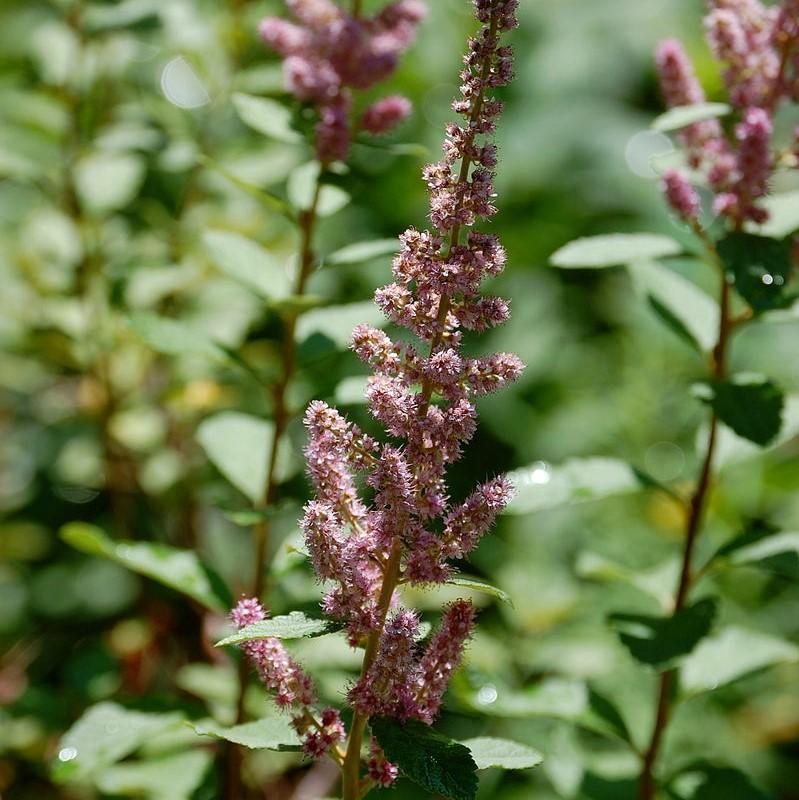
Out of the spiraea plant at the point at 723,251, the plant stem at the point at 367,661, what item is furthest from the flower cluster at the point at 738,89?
the plant stem at the point at 367,661

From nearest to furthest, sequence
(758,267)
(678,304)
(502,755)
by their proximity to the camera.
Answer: (502,755) → (758,267) → (678,304)

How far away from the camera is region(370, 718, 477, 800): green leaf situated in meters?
1.07

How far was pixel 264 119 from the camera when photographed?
1793 millimetres

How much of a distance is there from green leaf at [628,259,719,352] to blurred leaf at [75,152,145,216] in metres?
1.36

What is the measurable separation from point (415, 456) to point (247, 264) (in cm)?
93

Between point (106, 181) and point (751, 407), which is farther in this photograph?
point (106, 181)

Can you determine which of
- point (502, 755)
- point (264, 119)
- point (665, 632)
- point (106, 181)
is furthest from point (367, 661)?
point (106, 181)

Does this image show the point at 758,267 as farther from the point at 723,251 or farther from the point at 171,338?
the point at 171,338

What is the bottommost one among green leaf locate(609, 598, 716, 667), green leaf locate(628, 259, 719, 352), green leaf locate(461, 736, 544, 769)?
green leaf locate(609, 598, 716, 667)

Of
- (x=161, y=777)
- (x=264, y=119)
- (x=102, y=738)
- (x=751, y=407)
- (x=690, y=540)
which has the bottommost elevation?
(x=161, y=777)

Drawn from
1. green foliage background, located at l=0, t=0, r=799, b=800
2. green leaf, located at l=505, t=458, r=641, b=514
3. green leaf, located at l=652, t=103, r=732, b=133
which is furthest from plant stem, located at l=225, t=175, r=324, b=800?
green leaf, located at l=652, t=103, r=732, b=133

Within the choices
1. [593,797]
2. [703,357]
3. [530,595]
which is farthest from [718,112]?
[530,595]

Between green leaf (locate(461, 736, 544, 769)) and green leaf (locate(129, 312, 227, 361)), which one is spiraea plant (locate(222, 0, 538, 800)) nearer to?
green leaf (locate(461, 736, 544, 769))

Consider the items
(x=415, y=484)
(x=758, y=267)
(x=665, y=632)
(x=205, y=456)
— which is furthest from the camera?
(x=205, y=456)
